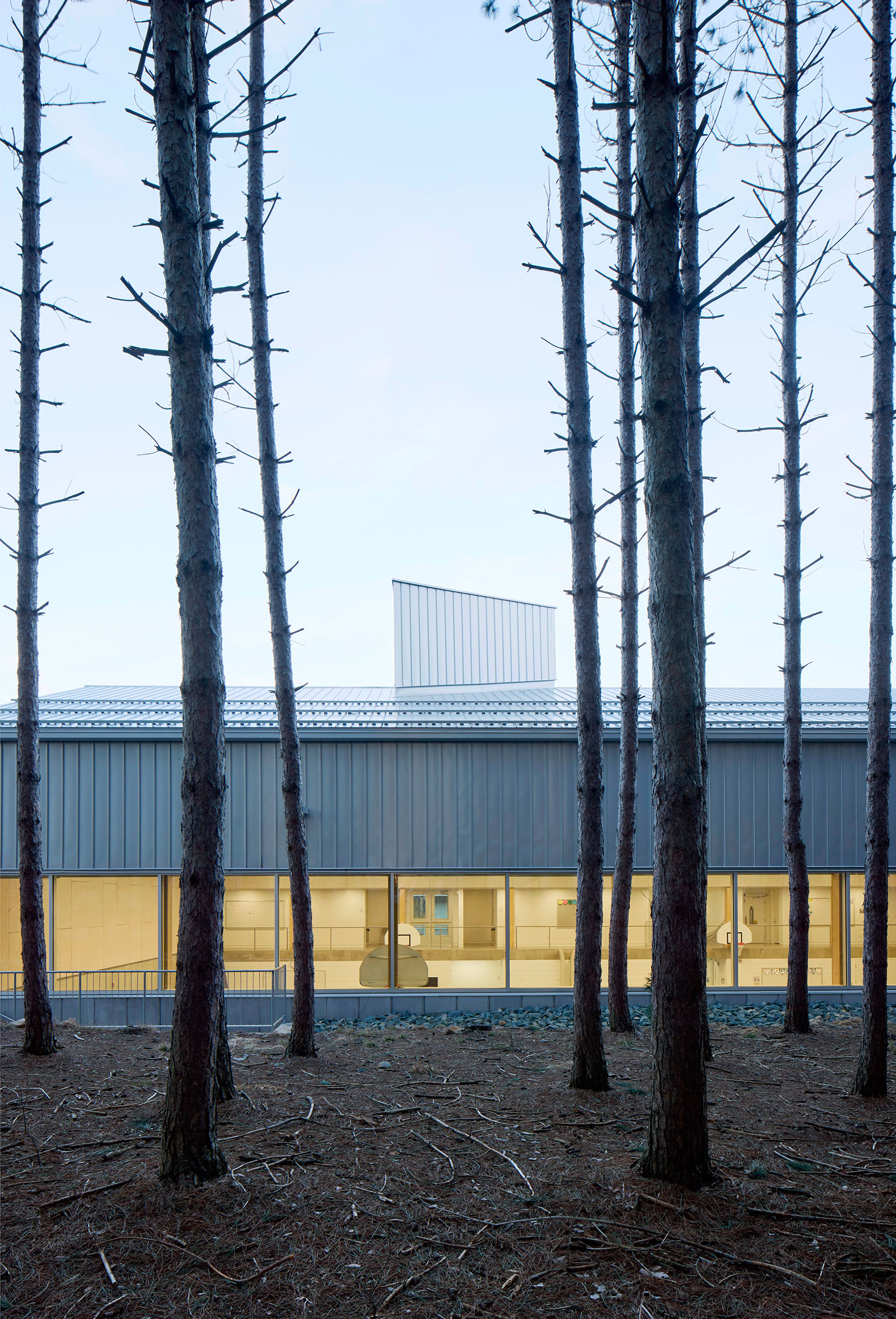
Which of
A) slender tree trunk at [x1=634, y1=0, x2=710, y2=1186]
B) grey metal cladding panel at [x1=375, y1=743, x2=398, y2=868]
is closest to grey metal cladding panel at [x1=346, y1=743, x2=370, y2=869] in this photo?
grey metal cladding panel at [x1=375, y1=743, x2=398, y2=868]

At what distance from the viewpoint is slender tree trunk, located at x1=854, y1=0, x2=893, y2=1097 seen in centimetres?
803

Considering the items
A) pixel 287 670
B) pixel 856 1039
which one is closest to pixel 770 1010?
pixel 856 1039

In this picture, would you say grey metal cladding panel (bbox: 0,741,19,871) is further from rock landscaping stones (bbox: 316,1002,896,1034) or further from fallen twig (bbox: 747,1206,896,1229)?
fallen twig (bbox: 747,1206,896,1229)

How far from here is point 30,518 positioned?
10.1m

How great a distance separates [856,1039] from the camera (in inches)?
430

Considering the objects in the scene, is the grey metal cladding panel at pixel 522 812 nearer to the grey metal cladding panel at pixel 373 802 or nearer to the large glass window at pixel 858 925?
the grey metal cladding panel at pixel 373 802

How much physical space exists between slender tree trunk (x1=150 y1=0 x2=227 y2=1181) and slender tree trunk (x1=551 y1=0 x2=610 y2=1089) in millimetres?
3947

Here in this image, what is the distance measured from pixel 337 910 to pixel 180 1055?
884cm

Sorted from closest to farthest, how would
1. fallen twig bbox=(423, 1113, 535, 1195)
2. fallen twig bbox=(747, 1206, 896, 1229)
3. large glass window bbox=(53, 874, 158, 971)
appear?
fallen twig bbox=(747, 1206, 896, 1229) < fallen twig bbox=(423, 1113, 535, 1195) < large glass window bbox=(53, 874, 158, 971)

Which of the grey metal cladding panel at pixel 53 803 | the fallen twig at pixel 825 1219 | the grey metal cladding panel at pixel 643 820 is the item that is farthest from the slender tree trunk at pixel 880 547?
the grey metal cladding panel at pixel 53 803

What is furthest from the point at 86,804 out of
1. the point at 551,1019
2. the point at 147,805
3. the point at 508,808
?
the point at 551,1019

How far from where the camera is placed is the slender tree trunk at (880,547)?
8.03 metres

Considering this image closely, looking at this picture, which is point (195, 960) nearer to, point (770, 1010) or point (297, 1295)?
point (297, 1295)

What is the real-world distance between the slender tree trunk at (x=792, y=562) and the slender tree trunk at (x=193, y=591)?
27.9 ft
